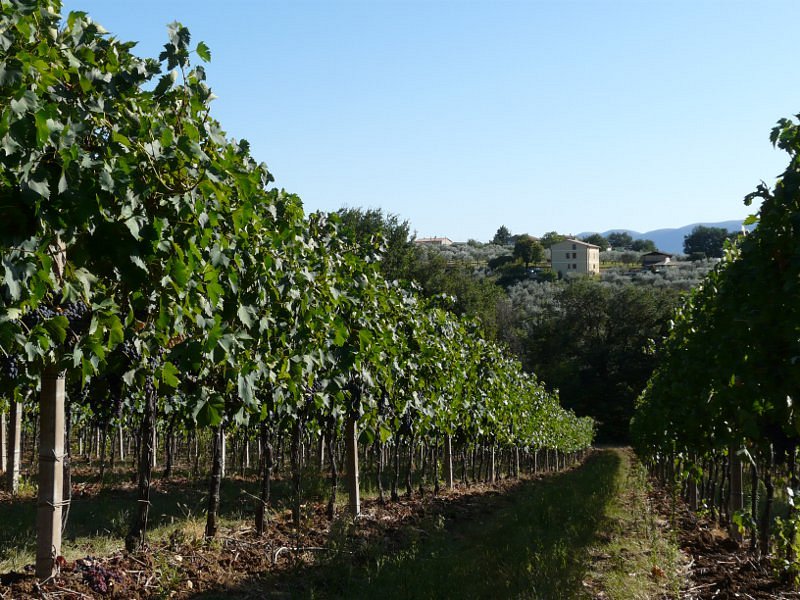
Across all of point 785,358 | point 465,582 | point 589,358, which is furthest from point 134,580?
point 589,358

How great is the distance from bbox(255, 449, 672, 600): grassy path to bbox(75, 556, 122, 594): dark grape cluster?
1.78m

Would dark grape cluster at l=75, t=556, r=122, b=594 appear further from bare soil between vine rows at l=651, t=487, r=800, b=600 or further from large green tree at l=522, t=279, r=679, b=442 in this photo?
large green tree at l=522, t=279, r=679, b=442

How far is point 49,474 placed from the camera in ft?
18.1

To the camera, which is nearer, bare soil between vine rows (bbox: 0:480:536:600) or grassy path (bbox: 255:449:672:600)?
bare soil between vine rows (bbox: 0:480:536:600)

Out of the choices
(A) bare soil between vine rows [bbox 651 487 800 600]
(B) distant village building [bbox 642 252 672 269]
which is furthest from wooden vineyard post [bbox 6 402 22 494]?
(B) distant village building [bbox 642 252 672 269]

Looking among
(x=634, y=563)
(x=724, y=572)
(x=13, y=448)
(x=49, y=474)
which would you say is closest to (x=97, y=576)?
(x=49, y=474)

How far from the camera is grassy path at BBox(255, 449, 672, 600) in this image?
7.03 meters

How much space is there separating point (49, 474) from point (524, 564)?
524 cm

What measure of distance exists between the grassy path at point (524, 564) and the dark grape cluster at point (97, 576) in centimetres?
178

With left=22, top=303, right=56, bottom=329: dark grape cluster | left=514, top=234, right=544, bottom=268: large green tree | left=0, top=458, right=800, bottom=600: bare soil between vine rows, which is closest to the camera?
left=22, top=303, right=56, bottom=329: dark grape cluster

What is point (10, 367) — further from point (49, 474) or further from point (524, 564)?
point (524, 564)

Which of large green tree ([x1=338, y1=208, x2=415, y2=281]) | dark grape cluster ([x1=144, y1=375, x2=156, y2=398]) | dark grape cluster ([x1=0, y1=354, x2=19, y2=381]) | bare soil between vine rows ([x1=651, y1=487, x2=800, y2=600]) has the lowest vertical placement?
bare soil between vine rows ([x1=651, y1=487, x2=800, y2=600])

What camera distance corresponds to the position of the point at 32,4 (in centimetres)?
353

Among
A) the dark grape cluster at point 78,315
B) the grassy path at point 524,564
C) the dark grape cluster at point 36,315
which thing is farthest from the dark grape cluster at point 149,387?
the grassy path at point 524,564
